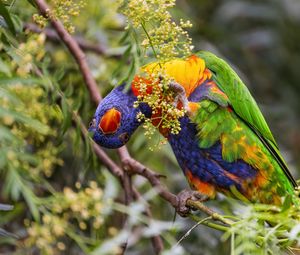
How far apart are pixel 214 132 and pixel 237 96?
0.15 metres

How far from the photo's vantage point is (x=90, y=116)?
2256 millimetres

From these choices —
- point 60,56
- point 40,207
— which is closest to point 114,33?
point 60,56

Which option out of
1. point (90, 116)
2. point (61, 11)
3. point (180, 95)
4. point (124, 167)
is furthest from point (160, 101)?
point (90, 116)

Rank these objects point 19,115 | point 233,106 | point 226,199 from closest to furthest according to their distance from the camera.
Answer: point 19,115
point 233,106
point 226,199

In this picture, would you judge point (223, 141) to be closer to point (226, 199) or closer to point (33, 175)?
point (226, 199)

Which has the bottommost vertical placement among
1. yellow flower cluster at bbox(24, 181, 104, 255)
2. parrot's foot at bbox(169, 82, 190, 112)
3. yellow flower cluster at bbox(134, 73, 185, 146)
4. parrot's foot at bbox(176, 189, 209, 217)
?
parrot's foot at bbox(176, 189, 209, 217)

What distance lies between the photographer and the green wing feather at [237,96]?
7.04ft

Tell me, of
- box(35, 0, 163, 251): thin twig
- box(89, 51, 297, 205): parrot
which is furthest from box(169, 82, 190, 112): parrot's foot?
box(35, 0, 163, 251): thin twig

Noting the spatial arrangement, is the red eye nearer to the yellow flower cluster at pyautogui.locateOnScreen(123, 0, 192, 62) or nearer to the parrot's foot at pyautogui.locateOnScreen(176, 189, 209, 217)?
the parrot's foot at pyautogui.locateOnScreen(176, 189, 209, 217)

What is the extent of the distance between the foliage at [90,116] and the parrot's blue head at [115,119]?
0.06 m

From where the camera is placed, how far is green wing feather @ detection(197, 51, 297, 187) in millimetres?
2146

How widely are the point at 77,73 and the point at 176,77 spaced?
48 centimetres

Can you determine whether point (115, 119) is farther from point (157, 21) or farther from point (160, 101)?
point (157, 21)

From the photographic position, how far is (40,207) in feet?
5.96
